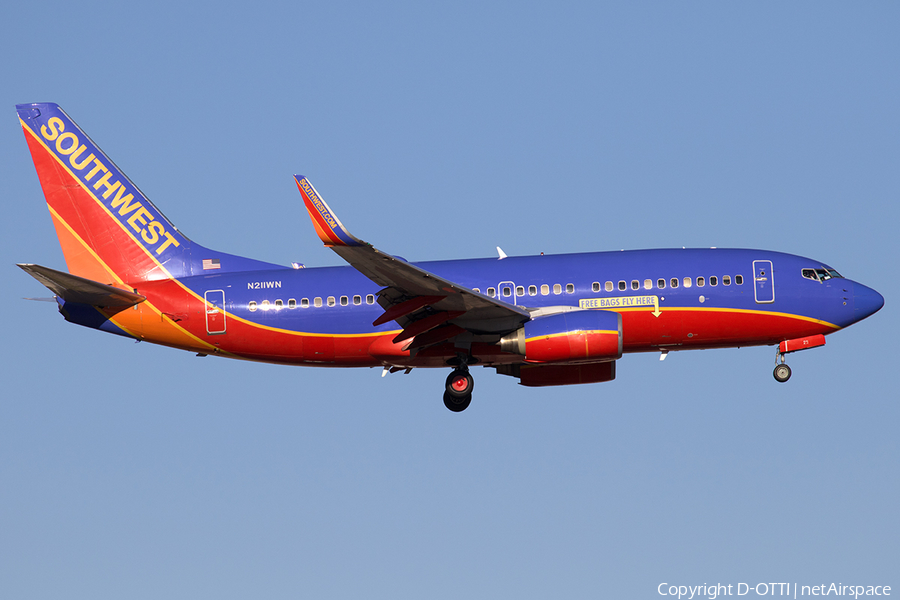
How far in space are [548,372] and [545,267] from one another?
4763 millimetres

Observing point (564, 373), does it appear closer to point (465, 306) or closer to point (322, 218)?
point (465, 306)

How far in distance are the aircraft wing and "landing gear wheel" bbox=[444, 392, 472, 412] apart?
7.37 feet

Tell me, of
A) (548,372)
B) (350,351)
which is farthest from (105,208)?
(548,372)

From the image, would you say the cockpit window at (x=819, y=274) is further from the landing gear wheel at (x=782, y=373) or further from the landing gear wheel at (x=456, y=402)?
the landing gear wheel at (x=456, y=402)

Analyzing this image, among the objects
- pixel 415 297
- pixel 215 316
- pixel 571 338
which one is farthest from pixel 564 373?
pixel 215 316

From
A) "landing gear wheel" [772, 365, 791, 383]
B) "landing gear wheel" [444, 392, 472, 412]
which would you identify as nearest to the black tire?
"landing gear wheel" [444, 392, 472, 412]

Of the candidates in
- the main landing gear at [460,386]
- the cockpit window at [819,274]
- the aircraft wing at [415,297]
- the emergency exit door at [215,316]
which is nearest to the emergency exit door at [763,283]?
the cockpit window at [819,274]

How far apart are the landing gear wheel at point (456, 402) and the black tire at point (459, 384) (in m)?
0.20

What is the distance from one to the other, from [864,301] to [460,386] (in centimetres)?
1452

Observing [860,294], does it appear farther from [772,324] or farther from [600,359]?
[600,359]

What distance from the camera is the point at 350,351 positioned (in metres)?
37.8

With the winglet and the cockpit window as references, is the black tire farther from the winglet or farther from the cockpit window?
the cockpit window

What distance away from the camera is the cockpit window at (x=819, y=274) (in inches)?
1506

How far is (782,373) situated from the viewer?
38.8 m
